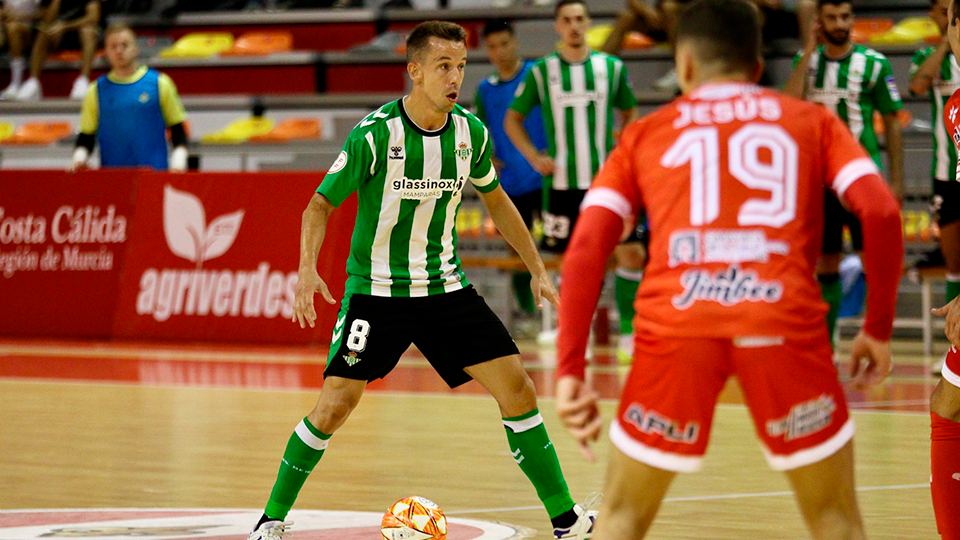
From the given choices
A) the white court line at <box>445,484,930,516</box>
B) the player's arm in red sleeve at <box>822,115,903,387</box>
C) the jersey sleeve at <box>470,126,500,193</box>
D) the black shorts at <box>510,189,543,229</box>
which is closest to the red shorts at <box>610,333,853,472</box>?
the player's arm in red sleeve at <box>822,115,903,387</box>

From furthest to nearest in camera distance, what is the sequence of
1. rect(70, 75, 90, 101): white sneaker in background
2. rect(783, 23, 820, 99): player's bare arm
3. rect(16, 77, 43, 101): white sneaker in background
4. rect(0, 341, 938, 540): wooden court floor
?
rect(16, 77, 43, 101): white sneaker in background
rect(70, 75, 90, 101): white sneaker in background
rect(783, 23, 820, 99): player's bare arm
rect(0, 341, 938, 540): wooden court floor

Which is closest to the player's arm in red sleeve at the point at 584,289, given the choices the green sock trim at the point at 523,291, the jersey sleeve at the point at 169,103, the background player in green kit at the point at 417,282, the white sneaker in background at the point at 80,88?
the background player in green kit at the point at 417,282

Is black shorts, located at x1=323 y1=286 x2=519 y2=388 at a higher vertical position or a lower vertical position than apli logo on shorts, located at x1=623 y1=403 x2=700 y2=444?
lower

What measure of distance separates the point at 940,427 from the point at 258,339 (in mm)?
8351

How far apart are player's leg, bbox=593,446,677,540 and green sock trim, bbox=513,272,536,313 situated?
9249 millimetres

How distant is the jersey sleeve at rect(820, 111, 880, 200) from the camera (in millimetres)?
3100

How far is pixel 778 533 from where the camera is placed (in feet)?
16.8

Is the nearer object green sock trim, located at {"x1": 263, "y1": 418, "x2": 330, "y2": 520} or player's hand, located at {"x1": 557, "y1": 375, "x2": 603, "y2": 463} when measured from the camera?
player's hand, located at {"x1": 557, "y1": 375, "x2": 603, "y2": 463}

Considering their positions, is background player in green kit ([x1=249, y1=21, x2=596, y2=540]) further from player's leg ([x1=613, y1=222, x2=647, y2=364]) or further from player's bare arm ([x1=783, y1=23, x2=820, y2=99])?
player's leg ([x1=613, y1=222, x2=647, y2=364])

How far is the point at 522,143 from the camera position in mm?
10844

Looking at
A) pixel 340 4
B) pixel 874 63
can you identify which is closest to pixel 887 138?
pixel 874 63

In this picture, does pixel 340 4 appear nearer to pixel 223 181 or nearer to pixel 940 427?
pixel 223 181

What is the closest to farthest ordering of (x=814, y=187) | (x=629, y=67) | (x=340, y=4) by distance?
1. (x=814, y=187)
2. (x=629, y=67)
3. (x=340, y=4)

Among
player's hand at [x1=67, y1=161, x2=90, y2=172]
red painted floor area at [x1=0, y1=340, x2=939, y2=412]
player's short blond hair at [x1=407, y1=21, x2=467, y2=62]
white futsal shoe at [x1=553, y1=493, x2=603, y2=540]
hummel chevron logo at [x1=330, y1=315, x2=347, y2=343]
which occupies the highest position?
player's short blond hair at [x1=407, y1=21, x2=467, y2=62]
